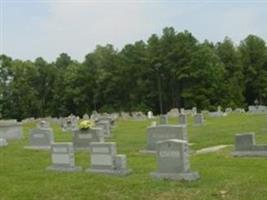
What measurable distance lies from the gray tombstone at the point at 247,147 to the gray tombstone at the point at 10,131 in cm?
1425

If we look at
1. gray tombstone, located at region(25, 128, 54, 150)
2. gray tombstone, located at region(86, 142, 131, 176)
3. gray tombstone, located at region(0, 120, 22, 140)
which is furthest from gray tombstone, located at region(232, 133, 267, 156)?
gray tombstone, located at region(0, 120, 22, 140)

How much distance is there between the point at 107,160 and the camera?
1343cm

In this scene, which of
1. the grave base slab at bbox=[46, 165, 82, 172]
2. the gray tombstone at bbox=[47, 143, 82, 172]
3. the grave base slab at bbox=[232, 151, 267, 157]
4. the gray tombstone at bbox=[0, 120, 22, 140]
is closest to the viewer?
the grave base slab at bbox=[46, 165, 82, 172]

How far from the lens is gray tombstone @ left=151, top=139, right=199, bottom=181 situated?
11.8m

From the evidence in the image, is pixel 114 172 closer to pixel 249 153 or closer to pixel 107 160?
pixel 107 160

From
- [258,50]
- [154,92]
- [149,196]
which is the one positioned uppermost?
[258,50]

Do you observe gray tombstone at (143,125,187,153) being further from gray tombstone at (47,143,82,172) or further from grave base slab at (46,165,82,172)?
grave base slab at (46,165,82,172)

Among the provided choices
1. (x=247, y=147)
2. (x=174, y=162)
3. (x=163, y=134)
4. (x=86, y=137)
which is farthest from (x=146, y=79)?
(x=174, y=162)

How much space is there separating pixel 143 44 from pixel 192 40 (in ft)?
25.0

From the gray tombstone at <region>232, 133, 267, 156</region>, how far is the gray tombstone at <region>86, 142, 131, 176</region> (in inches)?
164

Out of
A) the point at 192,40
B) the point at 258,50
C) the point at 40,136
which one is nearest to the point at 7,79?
the point at 192,40

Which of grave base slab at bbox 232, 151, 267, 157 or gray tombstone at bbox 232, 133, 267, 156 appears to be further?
gray tombstone at bbox 232, 133, 267, 156

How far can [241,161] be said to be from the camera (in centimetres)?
1459

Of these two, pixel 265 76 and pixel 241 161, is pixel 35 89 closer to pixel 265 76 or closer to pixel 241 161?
pixel 265 76
